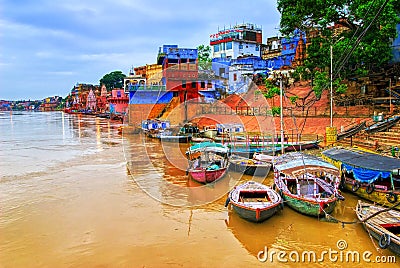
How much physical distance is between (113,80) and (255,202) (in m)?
103

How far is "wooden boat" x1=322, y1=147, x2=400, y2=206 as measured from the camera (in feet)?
39.1

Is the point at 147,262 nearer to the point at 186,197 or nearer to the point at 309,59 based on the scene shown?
the point at 186,197

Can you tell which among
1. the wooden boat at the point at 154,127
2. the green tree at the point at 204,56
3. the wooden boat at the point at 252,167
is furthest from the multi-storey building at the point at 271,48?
the wooden boat at the point at 252,167

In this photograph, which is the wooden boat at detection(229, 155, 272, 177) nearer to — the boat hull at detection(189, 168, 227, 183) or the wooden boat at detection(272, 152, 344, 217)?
the boat hull at detection(189, 168, 227, 183)

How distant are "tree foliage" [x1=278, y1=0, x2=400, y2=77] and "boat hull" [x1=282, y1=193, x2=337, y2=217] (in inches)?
532

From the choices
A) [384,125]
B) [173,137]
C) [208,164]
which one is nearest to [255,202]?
[208,164]

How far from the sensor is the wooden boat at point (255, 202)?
11227 millimetres

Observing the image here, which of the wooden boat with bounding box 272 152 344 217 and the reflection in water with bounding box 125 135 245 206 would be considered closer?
the wooden boat with bounding box 272 152 344 217

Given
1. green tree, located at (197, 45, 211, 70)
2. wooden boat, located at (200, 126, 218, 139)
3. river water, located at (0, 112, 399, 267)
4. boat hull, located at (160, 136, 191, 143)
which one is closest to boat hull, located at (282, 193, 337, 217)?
river water, located at (0, 112, 399, 267)

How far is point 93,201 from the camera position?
15.2m

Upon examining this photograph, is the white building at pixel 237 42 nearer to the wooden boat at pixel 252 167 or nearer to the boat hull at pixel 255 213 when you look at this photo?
the wooden boat at pixel 252 167

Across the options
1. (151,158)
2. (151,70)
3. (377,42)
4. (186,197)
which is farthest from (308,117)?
(151,70)

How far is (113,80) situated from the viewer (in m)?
107

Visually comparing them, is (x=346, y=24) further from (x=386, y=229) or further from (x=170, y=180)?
(x=386, y=229)
